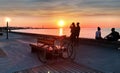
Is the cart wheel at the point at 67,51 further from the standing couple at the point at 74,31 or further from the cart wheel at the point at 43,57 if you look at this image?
the standing couple at the point at 74,31

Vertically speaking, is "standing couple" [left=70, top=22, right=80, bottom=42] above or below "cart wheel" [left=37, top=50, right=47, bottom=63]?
above

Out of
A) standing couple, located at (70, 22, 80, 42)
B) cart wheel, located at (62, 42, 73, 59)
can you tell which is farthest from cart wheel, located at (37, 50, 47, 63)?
standing couple, located at (70, 22, 80, 42)

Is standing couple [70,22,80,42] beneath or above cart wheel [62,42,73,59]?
above

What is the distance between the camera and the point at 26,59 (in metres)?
9.20

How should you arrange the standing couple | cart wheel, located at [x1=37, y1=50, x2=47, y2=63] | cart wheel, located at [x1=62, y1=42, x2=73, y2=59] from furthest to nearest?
the standing couple, cart wheel, located at [x1=62, y1=42, x2=73, y2=59], cart wheel, located at [x1=37, y1=50, x2=47, y2=63]

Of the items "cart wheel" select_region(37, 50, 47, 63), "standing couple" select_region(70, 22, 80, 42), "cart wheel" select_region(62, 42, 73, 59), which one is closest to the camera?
"cart wheel" select_region(37, 50, 47, 63)

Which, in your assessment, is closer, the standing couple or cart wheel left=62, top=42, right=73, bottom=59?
cart wheel left=62, top=42, right=73, bottom=59

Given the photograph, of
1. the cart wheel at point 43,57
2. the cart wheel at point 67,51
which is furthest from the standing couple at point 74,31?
the cart wheel at point 43,57

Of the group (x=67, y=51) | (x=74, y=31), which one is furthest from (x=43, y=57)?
(x=74, y=31)

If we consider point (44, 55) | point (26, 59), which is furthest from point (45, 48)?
point (26, 59)

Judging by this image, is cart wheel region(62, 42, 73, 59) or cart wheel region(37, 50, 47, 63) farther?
cart wheel region(62, 42, 73, 59)

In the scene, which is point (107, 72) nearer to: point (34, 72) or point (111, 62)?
point (111, 62)

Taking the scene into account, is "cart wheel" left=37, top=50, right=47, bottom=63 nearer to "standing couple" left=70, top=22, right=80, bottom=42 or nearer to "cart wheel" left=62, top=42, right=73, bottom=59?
"cart wheel" left=62, top=42, right=73, bottom=59

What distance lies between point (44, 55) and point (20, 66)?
4.75 ft
